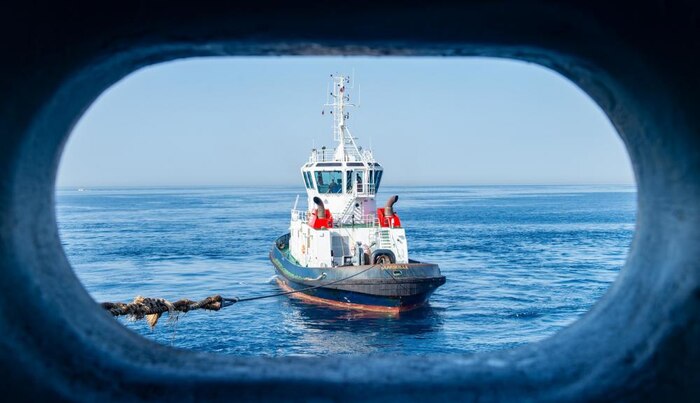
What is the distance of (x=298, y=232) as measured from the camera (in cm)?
2608

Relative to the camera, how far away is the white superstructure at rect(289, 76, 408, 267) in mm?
22906

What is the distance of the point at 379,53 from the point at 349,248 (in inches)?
873

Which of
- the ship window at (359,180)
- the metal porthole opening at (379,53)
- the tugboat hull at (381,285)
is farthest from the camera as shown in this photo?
the ship window at (359,180)

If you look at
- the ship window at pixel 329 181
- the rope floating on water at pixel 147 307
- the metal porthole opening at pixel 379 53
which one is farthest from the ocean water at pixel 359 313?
the metal porthole opening at pixel 379 53

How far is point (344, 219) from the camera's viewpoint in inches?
969

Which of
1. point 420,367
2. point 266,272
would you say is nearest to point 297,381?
point 420,367

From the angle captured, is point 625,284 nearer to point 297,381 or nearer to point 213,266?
point 297,381

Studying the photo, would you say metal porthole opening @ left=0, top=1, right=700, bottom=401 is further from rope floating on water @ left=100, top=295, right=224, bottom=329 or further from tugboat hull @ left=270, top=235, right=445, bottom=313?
tugboat hull @ left=270, top=235, right=445, bottom=313

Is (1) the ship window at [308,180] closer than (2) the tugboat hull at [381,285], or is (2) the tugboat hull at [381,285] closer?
(2) the tugboat hull at [381,285]

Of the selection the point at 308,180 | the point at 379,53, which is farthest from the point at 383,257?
the point at 379,53

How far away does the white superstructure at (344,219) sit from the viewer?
75.2ft

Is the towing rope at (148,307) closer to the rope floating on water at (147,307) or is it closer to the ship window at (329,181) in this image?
the rope floating on water at (147,307)

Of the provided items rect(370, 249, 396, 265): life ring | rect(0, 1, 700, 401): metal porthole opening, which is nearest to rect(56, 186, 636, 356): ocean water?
rect(370, 249, 396, 265): life ring

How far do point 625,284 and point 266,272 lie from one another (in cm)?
3112
